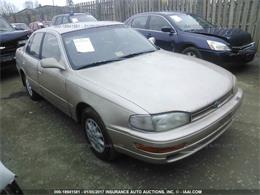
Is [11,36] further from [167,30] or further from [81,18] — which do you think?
[81,18]

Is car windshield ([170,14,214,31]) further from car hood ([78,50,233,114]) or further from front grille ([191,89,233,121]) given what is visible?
front grille ([191,89,233,121])

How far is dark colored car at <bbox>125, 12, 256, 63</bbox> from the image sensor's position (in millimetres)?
5656

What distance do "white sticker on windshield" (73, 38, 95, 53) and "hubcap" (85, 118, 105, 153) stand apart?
3.29 ft

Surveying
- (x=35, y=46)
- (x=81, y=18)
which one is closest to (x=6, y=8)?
(x=81, y=18)

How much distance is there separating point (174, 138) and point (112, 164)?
3.49 feet

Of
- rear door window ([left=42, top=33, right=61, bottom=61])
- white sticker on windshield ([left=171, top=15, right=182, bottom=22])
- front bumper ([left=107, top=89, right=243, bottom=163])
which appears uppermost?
white sticker on windshield ([left=171, top=15, right=182, bottom=22])

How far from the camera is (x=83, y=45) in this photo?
11.5ft

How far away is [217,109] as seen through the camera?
2.72 meters

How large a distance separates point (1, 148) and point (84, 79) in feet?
5.73

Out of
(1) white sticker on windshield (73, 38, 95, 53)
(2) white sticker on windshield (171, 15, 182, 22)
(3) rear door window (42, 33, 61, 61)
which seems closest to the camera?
(1) white sticker on windshield (73, 38, 95, 53)

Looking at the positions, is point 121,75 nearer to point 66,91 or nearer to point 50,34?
point 66,91

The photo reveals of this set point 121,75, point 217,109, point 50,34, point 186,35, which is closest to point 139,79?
point 121,75

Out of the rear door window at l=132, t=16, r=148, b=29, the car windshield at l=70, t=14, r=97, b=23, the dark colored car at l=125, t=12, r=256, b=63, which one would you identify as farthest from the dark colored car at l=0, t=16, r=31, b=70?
the car windshield at l=70, t=14, r=97, b=23

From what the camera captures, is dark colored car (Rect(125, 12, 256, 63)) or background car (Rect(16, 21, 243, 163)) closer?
background car (Rect(16, 21, 243, 163))
